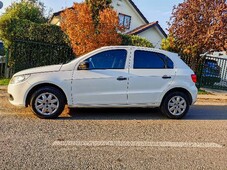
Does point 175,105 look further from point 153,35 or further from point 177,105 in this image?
point 153,35

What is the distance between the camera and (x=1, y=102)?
303 inches

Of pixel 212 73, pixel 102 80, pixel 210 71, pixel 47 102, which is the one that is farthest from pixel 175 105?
pixel 212 73

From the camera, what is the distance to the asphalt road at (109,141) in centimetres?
399

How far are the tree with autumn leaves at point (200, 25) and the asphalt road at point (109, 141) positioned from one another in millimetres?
5958

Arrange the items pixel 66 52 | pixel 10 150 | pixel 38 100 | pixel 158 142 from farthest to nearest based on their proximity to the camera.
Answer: pixel 66 52, pixel 38 100, pixel 158 142, pixel 10 150

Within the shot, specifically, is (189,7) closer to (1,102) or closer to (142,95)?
(142,95)

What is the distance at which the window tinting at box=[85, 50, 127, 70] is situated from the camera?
6301 millimetres

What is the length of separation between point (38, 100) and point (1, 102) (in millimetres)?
2250

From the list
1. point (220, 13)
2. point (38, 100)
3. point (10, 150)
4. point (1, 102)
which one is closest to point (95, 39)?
point (1, 102)

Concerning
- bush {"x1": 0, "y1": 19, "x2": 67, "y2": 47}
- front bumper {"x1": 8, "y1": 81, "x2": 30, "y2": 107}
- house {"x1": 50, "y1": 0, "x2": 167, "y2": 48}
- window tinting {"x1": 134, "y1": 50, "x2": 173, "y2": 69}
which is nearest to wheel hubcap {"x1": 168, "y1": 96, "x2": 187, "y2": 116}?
window tinting {"x1": 134, "y1": 50, "x2": 173, "y2": 69}

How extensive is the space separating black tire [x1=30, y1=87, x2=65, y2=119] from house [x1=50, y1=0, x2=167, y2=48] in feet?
62.1

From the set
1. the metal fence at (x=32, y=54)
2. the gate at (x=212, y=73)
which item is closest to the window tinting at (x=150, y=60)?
the metal fence at (x=32, y=54)

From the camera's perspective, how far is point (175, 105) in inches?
265

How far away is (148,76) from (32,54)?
6763mm
